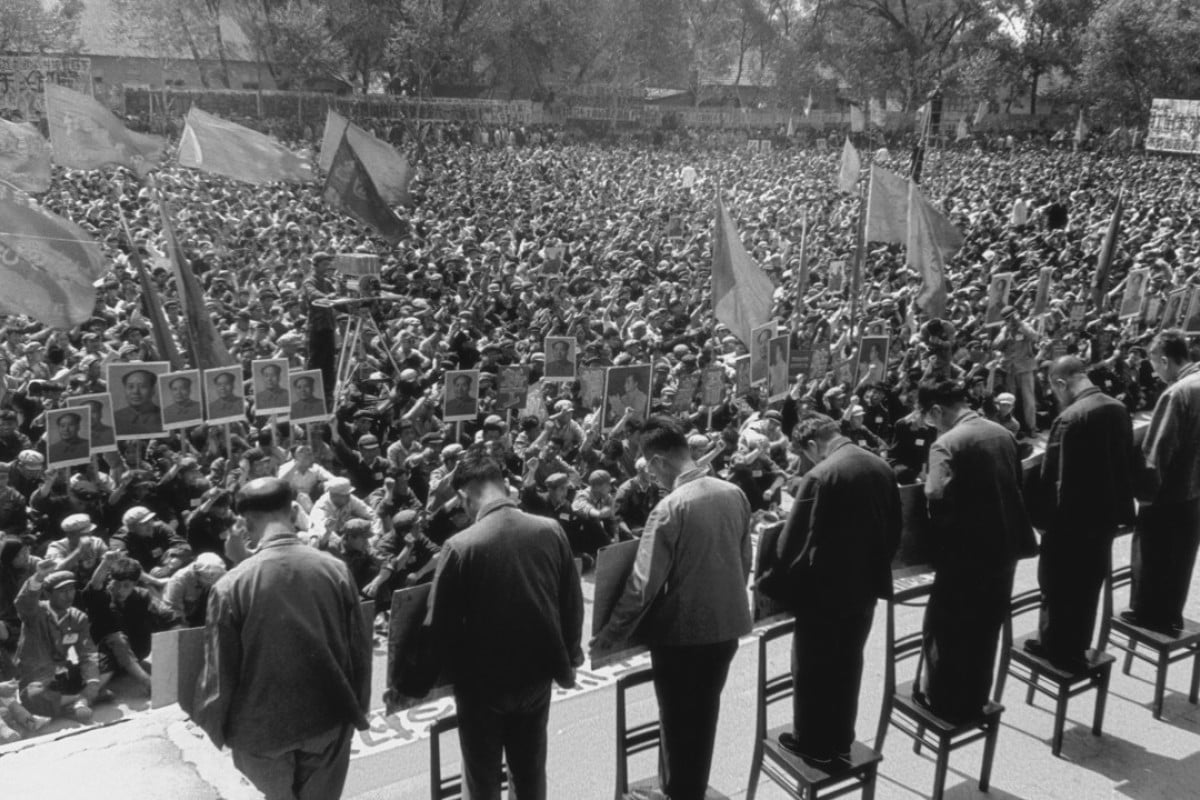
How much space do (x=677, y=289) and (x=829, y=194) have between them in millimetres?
14176

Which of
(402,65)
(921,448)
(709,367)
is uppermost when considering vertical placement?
(402,65)

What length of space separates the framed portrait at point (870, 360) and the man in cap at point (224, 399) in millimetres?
6091

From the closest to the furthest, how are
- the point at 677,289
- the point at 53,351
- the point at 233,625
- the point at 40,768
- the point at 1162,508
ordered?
the point at 40,768 → the point at 233,625 → the point at 1162,508 → the point at 53,351 → the point at 677,289

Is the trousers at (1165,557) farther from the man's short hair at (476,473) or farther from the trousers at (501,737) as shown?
the man's short hair at (476,473)

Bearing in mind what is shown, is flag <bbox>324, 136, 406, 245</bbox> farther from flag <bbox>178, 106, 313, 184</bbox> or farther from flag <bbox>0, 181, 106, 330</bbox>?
flag <bbox>0, 181, 106, 330</bbox>

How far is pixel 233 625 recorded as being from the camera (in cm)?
317

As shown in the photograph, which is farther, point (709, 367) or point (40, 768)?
point (709, 367)

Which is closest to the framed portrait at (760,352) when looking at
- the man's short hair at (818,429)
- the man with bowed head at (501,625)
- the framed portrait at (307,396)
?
the framed portrait at (307,396)

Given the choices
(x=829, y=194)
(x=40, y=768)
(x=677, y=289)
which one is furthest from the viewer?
(x=829, y=194)

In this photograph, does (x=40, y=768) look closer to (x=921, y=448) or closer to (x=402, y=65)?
(x=921, y=448)

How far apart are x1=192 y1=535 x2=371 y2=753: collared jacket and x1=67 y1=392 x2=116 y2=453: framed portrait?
484 cm

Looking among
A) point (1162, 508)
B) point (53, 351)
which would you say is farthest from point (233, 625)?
point (53, 351)

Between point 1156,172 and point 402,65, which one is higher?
point 402,65

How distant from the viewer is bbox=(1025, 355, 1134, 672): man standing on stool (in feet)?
15.3
